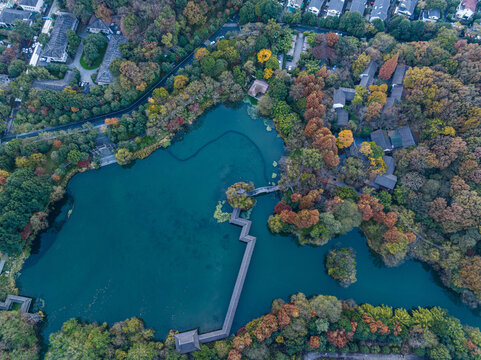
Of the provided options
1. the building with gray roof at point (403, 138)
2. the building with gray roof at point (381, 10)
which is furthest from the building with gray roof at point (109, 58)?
the building with gray roof at point (403, 138)

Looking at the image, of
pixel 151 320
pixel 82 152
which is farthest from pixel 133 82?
pixel 151 320

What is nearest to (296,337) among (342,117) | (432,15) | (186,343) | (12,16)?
(186,343)

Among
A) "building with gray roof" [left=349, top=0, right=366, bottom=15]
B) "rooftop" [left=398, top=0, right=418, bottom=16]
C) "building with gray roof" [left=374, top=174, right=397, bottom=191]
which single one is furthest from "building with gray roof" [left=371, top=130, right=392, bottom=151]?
"rooftop" [left=398, top=0, right=418, bottom=16]

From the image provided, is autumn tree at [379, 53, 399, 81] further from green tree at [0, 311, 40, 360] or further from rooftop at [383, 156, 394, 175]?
green tree at [0, 311, 40, 360]

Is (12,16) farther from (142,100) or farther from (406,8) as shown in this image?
(406,8)

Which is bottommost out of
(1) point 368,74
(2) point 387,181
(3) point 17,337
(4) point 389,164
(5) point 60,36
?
(3) point 17,337

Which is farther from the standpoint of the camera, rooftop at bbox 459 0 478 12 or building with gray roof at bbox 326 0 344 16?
building with gray roof at bbox 326 0 344 16
